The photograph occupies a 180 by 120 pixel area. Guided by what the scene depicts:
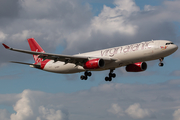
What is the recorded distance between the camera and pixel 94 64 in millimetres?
41375

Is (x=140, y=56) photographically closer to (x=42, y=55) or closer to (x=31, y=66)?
(x=42, y=55)

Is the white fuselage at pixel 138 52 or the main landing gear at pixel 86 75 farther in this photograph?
the main landing gear at pixel 86 75

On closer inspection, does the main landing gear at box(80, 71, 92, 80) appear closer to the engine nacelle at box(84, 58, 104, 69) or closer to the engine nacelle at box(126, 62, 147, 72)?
the engine nacelle at box(84, 58, 104, 69)

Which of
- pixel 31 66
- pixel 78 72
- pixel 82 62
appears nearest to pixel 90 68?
pixel 82 62

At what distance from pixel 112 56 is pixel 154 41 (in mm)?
6843

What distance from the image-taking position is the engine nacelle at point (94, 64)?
41.2 meters

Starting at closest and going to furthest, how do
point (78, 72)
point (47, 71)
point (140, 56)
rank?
point (140, 56) → point (78, 72) → point (47, 71)

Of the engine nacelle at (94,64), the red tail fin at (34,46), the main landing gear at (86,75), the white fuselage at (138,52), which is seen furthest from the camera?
the red tail fin at (34,46)

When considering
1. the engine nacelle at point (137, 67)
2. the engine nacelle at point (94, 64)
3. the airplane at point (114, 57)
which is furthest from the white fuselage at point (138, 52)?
the engine nacelle at point (137, 67)

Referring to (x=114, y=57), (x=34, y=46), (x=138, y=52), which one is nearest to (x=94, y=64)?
(x=114, y=57)

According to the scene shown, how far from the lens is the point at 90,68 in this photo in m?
41.9

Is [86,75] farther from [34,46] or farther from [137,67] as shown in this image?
[34,46]

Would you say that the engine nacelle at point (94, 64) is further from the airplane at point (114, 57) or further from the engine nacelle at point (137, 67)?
the engine nacelle at point (137, 67)

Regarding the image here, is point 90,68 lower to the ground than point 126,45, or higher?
lower
